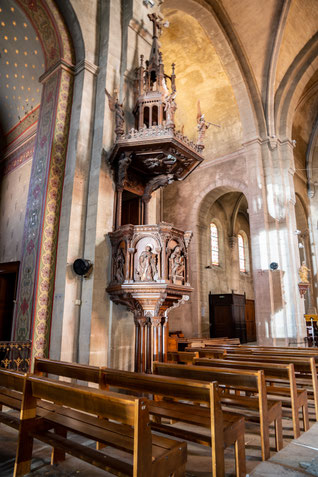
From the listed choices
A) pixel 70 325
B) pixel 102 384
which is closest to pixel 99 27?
pixel 70 325

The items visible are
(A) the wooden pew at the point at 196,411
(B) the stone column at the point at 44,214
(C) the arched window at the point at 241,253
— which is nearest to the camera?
(A) the wooden pew at the point at 196,411

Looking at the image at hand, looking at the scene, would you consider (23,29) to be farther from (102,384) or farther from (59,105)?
(102,384)

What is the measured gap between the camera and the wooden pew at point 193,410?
7.47ft

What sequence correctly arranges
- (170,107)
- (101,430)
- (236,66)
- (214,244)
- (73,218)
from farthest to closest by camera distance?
(214,244) → (236,66) → (73,218) → (170,107) → (101,430)

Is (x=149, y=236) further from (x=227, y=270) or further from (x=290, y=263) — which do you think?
(x=227, y=270)

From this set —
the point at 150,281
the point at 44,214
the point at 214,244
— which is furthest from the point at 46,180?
the point at 214,244

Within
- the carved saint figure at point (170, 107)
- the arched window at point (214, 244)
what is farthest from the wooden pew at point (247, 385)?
the arched window at point (214, 244)

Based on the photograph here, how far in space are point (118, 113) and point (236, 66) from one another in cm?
844

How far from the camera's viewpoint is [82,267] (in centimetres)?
571

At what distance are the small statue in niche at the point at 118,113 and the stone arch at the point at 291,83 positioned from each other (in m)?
8.72

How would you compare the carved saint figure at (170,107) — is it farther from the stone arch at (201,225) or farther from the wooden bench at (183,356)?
the stone arch at (201,225)

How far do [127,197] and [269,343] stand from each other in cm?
735

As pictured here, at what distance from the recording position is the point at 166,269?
17.1 feet

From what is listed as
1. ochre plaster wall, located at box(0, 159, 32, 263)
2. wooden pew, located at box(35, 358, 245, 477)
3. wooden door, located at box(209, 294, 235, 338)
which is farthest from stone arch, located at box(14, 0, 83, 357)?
wooden door, located at box(209, 294, 235, 338)
